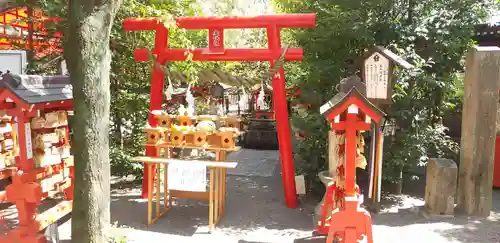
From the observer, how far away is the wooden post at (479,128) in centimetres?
571

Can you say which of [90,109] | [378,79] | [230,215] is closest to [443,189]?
[378,79]

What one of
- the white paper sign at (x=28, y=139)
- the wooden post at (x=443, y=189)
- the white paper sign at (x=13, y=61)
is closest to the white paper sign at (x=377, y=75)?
the wooden post at (x=443, y=189)

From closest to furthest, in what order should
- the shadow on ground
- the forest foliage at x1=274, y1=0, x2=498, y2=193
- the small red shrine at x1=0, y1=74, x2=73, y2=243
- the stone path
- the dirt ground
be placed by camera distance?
the small red shrine at x1=0, y1=74, x2=73, y2=243, the dirt ground, the shadow on ground, the forest foliage at x1=274, y1=0, x2=498, y2=193, the stone path

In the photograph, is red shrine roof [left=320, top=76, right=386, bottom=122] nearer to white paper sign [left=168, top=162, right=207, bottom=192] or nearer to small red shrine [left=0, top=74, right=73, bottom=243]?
white paper sign [left=168, top=162, right=207, bottom=192]

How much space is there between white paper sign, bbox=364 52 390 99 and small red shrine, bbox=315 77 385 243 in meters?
1.50

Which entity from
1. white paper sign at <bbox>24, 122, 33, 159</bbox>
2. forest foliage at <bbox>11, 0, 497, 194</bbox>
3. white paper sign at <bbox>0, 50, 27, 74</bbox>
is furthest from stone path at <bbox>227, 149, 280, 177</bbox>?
white paper sign at <bbox>24, 122, 33, 159</bbox>

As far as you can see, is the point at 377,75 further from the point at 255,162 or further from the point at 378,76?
the point at 255,162

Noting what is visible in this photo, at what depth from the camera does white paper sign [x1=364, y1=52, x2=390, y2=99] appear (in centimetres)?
541

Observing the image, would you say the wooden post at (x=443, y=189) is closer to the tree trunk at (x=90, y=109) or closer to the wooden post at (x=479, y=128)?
the wooden post at (x=479, y=128)

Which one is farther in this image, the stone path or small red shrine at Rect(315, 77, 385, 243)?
the stone path

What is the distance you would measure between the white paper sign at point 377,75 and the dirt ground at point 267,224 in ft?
6.11

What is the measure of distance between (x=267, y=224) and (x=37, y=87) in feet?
11.7

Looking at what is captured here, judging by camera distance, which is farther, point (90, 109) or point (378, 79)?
point (378, 79)

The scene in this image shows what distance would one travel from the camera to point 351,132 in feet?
12.7
